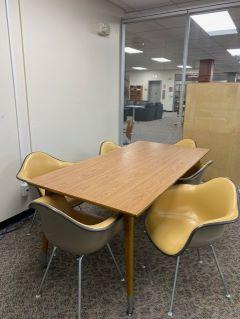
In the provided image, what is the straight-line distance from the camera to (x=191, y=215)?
6.38ft

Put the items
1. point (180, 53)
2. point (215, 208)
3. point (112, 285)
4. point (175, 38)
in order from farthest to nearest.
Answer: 1. point (180, 53)
2. point (175, 38)
3. point (112, 285)
4. point (215, 208)

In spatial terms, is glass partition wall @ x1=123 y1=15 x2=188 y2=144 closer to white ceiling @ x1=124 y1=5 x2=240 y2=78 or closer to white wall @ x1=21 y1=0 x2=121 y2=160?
white ceiling @ x1=124 y1=5 x2=240 y2=78

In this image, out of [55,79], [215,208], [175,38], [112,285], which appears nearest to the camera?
[215,208]

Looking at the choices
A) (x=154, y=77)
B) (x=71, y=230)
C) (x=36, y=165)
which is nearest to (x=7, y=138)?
(x=36, y=165)

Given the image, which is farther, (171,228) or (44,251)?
(44,251)

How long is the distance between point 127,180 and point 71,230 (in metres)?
0.66

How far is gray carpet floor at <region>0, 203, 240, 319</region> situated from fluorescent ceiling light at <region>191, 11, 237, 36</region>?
3.37 metres

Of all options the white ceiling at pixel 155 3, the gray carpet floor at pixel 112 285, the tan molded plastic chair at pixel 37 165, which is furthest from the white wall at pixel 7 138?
the white ceiling at pixel 155 3

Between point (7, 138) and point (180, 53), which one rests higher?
point (180, 53)

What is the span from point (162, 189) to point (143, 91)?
8.83 m

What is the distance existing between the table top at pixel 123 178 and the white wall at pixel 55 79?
0.88 meters

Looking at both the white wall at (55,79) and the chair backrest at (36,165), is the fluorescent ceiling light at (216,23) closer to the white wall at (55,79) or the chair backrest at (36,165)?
the white wall at (55,79)

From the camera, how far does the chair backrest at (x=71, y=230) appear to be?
4.28ft

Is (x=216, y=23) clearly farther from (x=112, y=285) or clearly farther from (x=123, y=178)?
(x=112, y=285)
